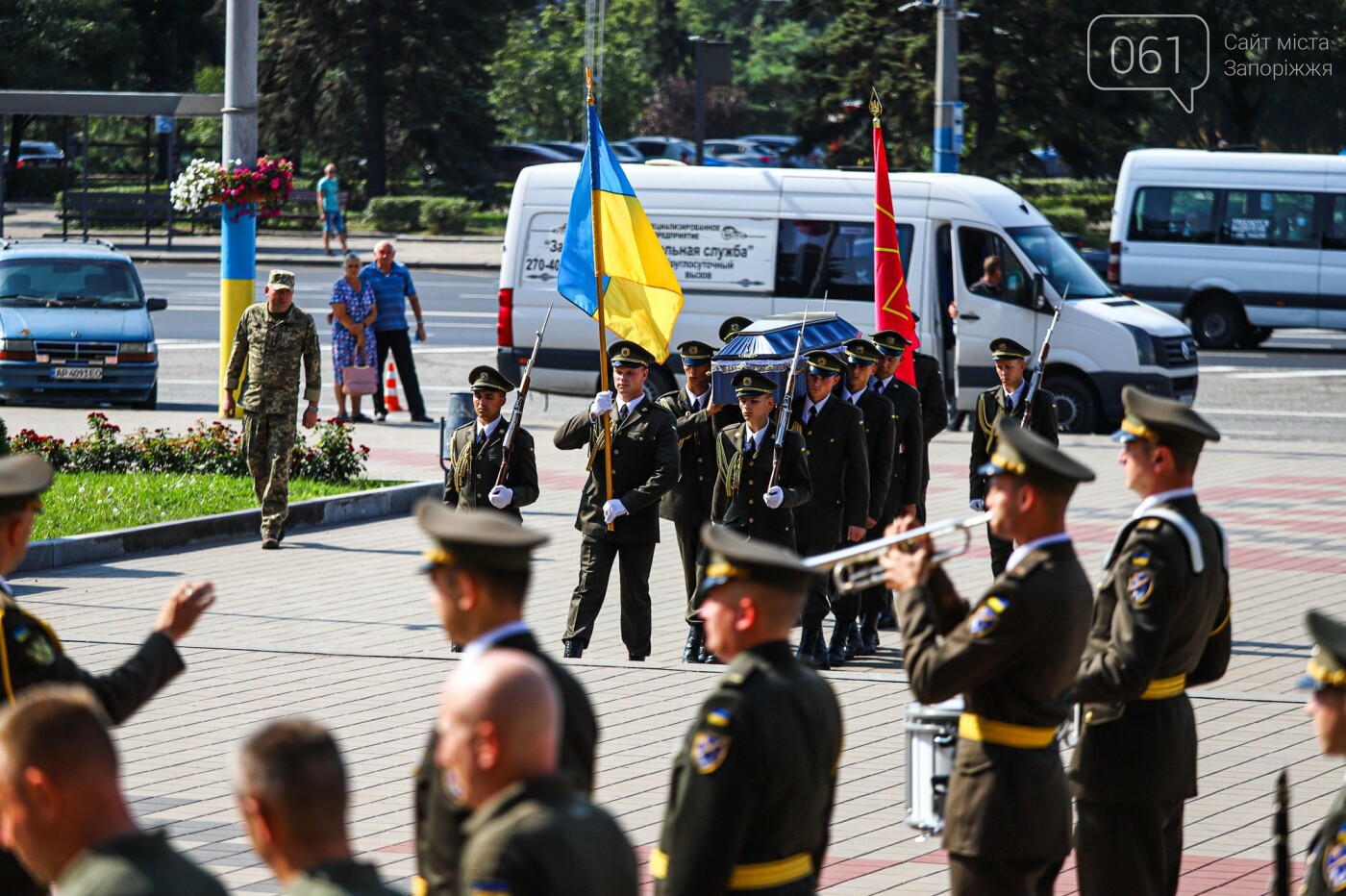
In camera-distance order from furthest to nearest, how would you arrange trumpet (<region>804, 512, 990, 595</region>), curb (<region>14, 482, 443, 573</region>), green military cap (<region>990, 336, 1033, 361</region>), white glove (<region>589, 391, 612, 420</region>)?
curb (<region>14, 482, 443, 573</region>) < green military cap (<region>990, 336, 1033, 361</region>) < white glove (<region>589, 391, 612, 420</region>) < trumpet (<region>804, 512, 990, 595</region>)

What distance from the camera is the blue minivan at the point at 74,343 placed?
19.6 m

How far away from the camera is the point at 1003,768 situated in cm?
512

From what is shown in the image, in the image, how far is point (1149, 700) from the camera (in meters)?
5.62

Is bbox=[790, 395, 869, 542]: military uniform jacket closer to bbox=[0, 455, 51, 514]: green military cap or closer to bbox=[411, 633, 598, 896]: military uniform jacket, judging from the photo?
bbox=[0, 455, 51, 514]: green military cap

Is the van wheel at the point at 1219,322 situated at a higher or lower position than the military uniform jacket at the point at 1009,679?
higher

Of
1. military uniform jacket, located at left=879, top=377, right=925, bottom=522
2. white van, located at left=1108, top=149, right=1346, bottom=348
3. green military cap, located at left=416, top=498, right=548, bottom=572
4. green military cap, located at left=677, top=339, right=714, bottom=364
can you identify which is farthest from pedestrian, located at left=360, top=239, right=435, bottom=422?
green military cap, located at left=416, top=498, right=548, bottom=572

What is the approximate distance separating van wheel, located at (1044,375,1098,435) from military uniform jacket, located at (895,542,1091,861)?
14.7 metres

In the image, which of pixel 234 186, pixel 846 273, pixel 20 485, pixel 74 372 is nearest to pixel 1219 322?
pixel 846 273

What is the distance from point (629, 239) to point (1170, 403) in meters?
6.38

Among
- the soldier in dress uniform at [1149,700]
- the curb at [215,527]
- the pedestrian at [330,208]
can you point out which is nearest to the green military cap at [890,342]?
the curb at [215,527]

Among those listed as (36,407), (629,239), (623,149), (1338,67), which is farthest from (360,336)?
(1338,67)

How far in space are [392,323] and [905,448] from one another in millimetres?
8984

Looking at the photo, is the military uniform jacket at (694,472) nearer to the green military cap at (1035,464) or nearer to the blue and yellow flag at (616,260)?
the blue and yellow flag at (616,260)

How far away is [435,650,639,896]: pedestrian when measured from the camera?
3.18m
